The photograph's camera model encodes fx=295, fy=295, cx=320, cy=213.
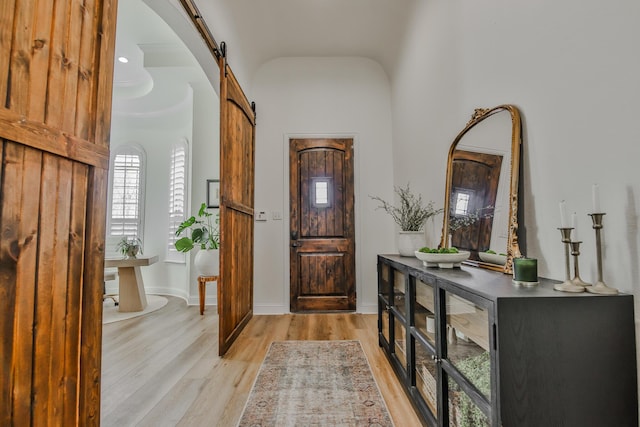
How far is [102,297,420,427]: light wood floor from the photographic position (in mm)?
1601

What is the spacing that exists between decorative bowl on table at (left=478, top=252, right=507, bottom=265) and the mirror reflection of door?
3 centimetres

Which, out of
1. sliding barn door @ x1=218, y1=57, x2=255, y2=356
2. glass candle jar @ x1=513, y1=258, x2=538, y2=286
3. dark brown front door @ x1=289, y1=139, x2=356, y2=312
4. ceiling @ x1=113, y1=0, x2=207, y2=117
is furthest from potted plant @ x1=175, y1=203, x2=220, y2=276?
glass candle jar @ x1=513, y1=258, x2=538, y2=286

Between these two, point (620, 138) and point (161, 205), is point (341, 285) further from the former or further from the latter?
point (161, 205)

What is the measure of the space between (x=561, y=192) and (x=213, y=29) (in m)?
2.58

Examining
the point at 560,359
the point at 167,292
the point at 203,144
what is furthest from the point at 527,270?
the point at 167,292

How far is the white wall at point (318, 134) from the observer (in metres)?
3.57

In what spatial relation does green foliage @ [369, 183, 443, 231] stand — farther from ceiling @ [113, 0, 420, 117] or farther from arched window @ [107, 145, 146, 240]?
arched window @ [107, 145, 146, 240]

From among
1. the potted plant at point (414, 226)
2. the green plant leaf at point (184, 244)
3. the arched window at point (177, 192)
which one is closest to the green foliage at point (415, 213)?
the potted plant at point (414, 226)

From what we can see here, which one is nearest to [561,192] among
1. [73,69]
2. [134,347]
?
[73,69]

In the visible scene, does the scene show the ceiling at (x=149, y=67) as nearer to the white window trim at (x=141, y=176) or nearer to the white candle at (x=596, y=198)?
the white window trim at (x=141, y=176)

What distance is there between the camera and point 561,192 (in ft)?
3.79

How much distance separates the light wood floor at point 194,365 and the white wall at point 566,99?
118 centimetres

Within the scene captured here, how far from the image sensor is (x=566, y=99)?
3.68 feet

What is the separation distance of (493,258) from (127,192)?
5468mm
